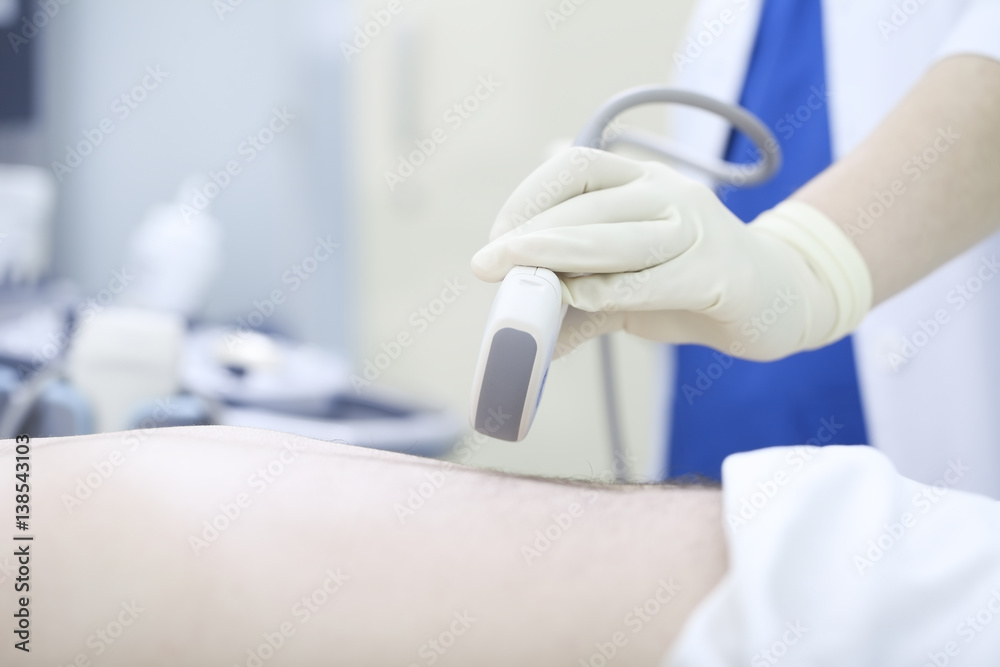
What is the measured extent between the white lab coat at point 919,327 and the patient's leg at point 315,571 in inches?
25.6

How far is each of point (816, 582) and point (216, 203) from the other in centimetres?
189

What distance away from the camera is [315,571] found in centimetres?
43

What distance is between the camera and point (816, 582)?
1.28 feet

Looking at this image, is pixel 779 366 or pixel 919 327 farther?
pixel 779 366

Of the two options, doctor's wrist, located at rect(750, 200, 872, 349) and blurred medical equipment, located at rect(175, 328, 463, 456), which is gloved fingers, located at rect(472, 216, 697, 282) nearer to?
doctor's wrist, located at rect(750, 200, 872, 349)

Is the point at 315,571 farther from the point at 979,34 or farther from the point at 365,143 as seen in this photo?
the point at 365,143

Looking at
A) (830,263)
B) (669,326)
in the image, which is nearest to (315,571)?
(669,326)

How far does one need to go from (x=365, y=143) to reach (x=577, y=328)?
1.83 meters

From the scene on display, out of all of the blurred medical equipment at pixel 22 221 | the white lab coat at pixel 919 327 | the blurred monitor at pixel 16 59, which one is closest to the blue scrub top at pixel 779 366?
the white lab coat at pixel 919 327

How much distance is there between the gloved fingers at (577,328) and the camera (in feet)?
2.02

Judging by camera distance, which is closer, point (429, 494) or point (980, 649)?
point (980, 649)

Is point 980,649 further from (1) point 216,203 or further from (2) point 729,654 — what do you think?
(1) point 216,203

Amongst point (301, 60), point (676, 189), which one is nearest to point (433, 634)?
point (676, 189)

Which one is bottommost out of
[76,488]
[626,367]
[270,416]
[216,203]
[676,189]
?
[626,367]
